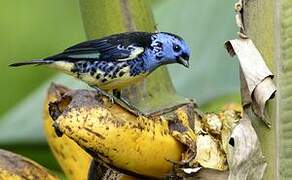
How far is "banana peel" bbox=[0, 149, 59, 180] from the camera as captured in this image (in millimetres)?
1519

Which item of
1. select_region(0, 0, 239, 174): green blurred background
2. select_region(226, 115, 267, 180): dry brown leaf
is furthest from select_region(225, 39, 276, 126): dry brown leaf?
select_region(0, 0, 239, 174): green blurred background

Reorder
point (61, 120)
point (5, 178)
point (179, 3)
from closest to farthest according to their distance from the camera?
point (61, 120), point (5, 178), point (179, 3)

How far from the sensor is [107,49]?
4.96 ft

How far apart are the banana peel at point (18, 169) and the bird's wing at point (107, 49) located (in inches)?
6.6

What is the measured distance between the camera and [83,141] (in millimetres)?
1348

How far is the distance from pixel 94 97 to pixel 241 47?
0.22 metres

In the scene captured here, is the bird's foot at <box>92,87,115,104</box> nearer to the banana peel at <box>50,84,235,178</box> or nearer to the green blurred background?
the banana peel at <box>50,84,235,178</box>

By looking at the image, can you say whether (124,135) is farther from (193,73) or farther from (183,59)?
(193,73)

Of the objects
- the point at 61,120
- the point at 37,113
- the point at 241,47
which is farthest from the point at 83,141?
the point at 37,113

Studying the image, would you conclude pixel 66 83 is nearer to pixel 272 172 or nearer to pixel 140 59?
pixel 140 59

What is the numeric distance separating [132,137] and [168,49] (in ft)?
0.73

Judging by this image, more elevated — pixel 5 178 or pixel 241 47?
pixel 241 47

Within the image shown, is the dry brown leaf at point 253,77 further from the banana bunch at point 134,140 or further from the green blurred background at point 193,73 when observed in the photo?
the green blurred background at point 193,73

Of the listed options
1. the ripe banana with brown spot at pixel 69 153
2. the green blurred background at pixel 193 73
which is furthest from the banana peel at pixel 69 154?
the green blurred background at pixel 193 73
